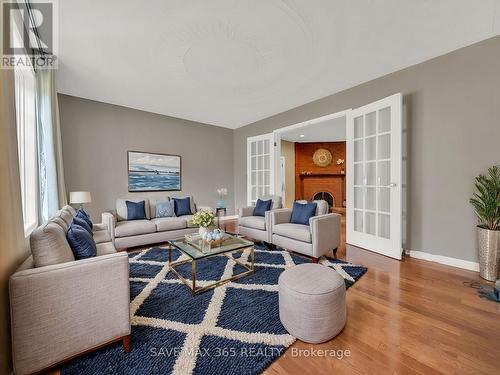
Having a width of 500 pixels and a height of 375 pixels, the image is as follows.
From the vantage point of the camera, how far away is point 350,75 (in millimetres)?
A: 3238

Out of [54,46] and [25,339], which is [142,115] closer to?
[54,46]

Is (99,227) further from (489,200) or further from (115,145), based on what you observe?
(489,200)

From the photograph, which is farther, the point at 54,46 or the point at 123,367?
the point at 54,46

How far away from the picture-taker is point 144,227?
11.5ft

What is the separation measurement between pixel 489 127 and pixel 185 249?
373 centimetres

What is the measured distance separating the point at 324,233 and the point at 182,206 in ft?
9.06

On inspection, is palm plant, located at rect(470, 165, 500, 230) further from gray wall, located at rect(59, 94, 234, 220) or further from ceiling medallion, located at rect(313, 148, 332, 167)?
ceiling medallion, located at rect(313, 148, 332, 167)

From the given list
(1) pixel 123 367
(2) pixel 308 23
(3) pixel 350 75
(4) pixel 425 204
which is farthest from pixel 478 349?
(3) pixel 350 75

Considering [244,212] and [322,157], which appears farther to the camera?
[322,157]

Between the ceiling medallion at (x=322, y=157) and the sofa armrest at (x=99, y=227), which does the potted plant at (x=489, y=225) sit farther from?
the ceiling medallion at (x=322, y=157)

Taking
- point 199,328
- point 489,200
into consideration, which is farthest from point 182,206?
point 489,200

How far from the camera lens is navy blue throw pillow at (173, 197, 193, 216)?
14.0 feet

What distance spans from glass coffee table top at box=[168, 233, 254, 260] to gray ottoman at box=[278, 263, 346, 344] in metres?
0.92

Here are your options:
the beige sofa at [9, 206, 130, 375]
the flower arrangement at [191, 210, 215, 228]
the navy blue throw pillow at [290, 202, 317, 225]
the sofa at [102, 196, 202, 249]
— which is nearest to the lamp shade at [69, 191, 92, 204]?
the sofa at [102, 196, 202, 249]
